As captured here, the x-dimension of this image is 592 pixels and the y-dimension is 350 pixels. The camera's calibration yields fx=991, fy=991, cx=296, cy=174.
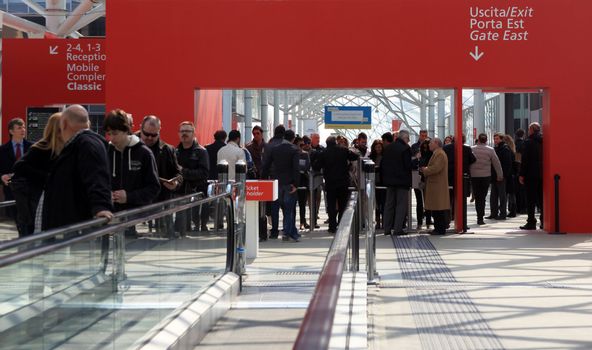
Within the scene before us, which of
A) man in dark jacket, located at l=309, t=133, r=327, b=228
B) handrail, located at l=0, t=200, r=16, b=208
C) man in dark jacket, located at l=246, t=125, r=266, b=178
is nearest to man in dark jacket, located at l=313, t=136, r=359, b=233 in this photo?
man in dark jacket, located at l=309, t=133, r=327, b=228

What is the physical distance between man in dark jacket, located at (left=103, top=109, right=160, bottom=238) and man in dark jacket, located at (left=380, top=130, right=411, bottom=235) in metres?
8.01

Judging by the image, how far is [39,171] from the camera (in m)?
6.29

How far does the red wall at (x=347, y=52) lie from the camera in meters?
15.6

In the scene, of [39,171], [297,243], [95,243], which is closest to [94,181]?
[39,171]

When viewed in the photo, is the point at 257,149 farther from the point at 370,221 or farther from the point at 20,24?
the point at 20,24

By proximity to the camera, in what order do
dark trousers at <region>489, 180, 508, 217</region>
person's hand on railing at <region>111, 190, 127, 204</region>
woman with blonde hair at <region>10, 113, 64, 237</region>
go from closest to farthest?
woman with blonde hair at <region>10, 113, 64, 237</region> < person's hand on railing at <region>111, 190, 127, 204</region> < dark trousers at <region>489, 180, 508, 217</region>

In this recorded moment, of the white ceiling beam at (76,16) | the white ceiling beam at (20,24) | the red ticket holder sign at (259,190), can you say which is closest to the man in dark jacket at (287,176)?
the red ticket holder sign at (259,190)

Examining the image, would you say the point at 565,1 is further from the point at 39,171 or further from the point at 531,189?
the point at 39,171

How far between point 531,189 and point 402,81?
2.75 metres

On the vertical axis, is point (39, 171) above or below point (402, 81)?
below

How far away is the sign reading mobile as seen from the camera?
40906 mm

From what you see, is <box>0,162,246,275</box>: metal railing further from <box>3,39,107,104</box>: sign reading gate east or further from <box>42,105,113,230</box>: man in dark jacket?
<box>3,39,107,104</box>: sign reading gate east

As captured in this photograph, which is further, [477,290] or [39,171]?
[477,290]

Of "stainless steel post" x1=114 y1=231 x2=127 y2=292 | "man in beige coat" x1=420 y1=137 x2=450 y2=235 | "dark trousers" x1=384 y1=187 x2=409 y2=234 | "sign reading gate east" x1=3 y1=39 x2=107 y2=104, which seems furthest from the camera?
"sign reading gate east" x1=3 y1=39 x2=107 y2=104
